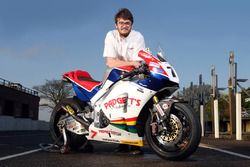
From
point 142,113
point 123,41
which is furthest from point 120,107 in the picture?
point 123,41

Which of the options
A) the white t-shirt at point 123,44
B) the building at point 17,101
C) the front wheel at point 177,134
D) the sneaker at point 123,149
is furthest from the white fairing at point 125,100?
the building at point 17,101

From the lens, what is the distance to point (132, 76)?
221 inches

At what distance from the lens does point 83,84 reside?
260 inches

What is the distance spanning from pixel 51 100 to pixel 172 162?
87.7 m

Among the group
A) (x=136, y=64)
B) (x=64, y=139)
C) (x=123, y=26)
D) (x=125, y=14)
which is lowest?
(x=64, y=139)

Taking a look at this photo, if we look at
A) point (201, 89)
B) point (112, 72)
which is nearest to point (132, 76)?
point (112, 72)

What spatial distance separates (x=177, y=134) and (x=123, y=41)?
204 centimetres

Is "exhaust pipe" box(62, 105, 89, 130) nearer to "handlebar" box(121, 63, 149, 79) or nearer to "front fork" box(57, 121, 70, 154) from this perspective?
"front fork" box(57, 121, 70, 154)

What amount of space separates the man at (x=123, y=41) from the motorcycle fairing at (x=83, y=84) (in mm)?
499

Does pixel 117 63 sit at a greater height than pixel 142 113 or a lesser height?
greater

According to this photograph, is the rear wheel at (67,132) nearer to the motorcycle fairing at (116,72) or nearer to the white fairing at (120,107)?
the white fairing at (120,107)

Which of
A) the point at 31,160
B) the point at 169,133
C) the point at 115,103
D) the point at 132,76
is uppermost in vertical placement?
the point at 132,76

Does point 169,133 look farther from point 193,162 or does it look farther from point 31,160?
point 31,160

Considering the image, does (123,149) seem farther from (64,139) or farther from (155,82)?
(155,82)
